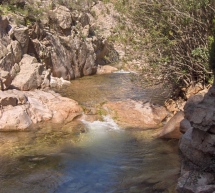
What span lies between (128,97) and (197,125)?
9152mm

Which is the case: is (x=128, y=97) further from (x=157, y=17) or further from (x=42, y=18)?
(x=42, y=18)

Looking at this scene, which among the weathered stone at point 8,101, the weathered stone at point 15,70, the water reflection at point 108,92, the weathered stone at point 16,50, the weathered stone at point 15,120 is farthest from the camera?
the weathered stone at point 16,50

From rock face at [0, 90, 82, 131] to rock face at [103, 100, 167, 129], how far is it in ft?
4.57

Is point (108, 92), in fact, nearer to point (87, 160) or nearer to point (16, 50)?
point (16, 50)

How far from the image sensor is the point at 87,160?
8.98 m

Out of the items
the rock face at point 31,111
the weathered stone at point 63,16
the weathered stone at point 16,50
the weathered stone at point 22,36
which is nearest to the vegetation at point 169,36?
the rock face at point 31,111

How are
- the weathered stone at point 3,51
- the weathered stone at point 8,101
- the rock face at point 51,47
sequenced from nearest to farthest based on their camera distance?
1. the weathered stone at point 8,101
2. the weathered stone at point 3,51
3. the rock face at point 51,47

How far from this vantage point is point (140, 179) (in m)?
7.59

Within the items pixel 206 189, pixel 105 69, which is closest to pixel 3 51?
pixel 105 69

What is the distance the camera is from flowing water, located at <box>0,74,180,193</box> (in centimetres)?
743

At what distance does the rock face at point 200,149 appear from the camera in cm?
576

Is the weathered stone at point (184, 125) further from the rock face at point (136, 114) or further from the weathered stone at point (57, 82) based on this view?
the weathered stone at point (57, 82)

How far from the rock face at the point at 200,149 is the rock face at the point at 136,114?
4.97m

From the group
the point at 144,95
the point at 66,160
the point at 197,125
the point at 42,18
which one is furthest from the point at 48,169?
the point at 42,18
